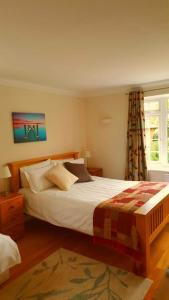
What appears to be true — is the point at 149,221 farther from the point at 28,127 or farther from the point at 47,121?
the point at 47,121

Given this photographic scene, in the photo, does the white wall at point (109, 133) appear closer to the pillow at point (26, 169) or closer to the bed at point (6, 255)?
the pillow at point (26, 169)

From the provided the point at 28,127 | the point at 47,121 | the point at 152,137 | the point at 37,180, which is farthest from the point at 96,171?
the point at 28,127

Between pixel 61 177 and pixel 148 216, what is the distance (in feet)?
5.23

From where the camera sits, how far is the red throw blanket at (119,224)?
7.69 feet

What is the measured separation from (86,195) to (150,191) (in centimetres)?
91

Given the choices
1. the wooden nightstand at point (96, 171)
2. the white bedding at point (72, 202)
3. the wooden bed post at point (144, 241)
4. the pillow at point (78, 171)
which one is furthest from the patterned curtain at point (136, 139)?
the wooden bed post at point (144, 241)

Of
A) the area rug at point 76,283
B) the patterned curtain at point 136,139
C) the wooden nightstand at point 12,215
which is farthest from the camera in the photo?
the patterned curtain at point 136,139

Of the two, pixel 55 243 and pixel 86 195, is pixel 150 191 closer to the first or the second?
pixel 86 195

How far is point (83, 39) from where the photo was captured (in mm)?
2150

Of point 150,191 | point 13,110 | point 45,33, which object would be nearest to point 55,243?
point 150,191

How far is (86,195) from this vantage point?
305 cm

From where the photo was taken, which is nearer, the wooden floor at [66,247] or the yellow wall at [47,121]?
the wooden floor at [66,247]

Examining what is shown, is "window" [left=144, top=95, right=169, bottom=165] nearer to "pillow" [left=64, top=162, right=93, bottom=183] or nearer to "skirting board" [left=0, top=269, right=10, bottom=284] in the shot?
"pillow" [left=64, top=162, right=93, bottom=183]

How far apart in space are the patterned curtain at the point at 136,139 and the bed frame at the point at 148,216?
125cm
